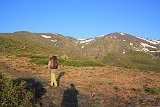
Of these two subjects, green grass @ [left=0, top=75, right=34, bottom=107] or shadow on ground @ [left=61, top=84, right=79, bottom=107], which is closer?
green grass @ [left=0, top=75, right=34, bottom=107]

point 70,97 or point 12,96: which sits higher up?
point 12,96

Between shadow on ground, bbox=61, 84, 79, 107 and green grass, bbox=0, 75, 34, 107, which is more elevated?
green grass, bbox=0, 75, 34, 107

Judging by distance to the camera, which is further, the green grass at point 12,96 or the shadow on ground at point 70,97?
the shadow on ground at point 70,97


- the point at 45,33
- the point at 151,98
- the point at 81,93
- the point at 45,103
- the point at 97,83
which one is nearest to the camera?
the point at 45,103

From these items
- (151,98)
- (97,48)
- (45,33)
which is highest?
(45,33)

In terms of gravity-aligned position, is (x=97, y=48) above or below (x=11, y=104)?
above

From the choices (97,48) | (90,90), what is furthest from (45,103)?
(97,48)

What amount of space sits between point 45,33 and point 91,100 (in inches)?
6371

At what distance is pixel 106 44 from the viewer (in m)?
141

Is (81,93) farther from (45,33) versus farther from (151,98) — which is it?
(45,33)

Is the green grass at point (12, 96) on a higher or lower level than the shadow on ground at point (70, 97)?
higher

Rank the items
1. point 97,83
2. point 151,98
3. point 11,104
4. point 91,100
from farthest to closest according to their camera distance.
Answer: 1. point 97,83
2. point 151,98
3. point 91,100
4. point 11,104

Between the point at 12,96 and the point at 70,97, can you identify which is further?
the point at 70,97

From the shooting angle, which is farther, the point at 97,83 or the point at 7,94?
the point at 97,83
